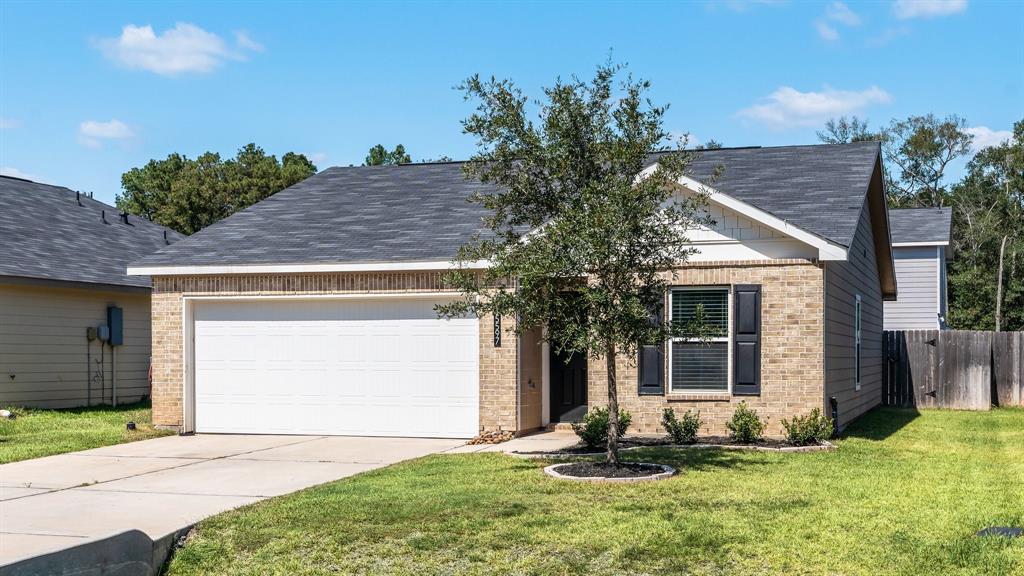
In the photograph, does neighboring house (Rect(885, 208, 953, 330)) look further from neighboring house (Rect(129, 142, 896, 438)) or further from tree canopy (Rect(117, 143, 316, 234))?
tree canopy (Rect(117, 143, 316, 234))

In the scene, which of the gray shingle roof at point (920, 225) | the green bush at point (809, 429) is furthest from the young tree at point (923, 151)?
the green bush at point (809, 429)

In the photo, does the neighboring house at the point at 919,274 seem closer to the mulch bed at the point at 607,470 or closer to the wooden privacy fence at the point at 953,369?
the wooden privacy fence at the point at 953,369

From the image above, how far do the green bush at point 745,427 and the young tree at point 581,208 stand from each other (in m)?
3.34

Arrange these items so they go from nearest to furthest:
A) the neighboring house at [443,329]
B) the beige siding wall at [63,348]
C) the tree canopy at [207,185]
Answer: the neighboring house at [443,329] < the beige siding wall at [63,348] < the tree canopy at [207,185]

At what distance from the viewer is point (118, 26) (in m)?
20.8

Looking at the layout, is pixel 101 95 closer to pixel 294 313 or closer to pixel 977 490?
pixel 294 313

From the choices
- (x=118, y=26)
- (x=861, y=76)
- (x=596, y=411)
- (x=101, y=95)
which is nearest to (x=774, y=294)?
(x=596, y=411)

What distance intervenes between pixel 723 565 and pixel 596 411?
6.92 meters

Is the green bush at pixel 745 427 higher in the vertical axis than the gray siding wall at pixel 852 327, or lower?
lower

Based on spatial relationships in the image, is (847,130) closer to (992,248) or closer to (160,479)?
(992,248)

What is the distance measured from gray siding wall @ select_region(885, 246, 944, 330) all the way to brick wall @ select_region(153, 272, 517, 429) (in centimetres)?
1697

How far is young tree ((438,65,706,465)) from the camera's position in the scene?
1075 centimetres

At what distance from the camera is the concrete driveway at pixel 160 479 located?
8.87m

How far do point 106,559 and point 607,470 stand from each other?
5469 millimetres
